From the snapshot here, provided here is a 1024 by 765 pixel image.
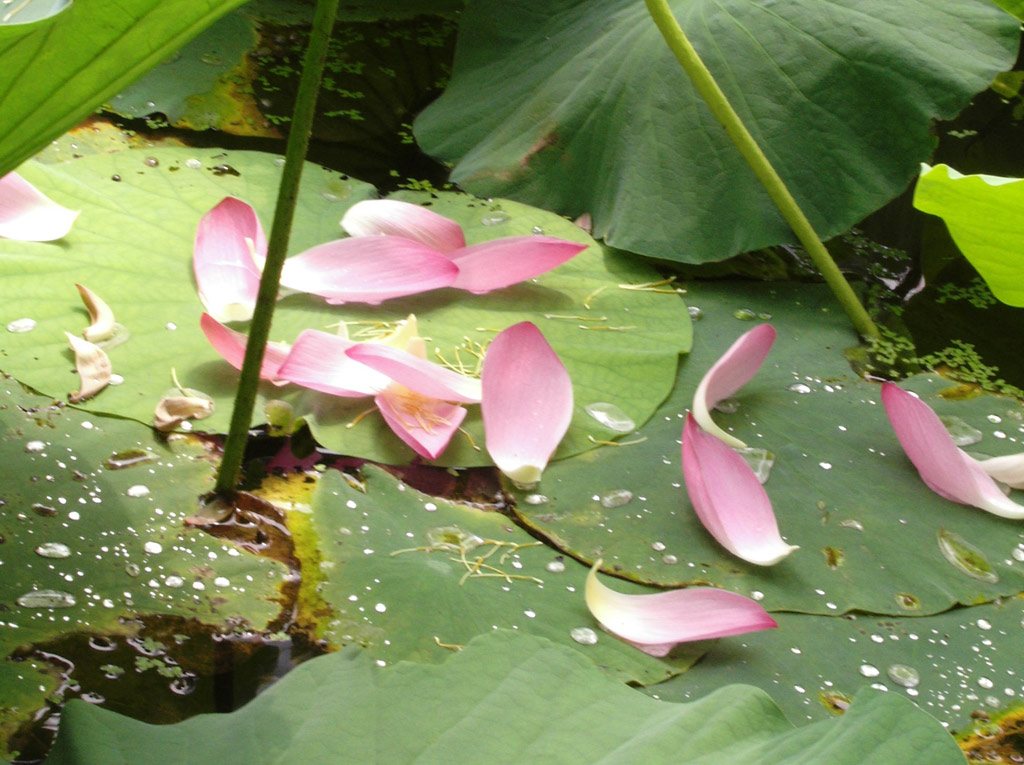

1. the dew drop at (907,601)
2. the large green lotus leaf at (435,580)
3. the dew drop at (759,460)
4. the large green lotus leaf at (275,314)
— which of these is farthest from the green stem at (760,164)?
the large green lotus leaf at (435,580)

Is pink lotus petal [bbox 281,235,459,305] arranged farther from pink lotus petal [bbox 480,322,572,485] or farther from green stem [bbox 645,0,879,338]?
green stem [bbox 645,0,879,338]

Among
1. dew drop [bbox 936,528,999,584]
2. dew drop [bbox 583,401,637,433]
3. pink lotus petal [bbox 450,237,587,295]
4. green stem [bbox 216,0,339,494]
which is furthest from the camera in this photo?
pink lotus petal [bbox 450,237,587,295]

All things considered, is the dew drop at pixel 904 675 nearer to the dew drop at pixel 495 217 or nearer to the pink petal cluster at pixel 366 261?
the pink petal cluster at pixel 366 261

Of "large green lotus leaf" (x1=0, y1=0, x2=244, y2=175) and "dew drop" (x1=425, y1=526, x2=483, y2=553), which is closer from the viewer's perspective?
"large green lotus leaf" (x1=0, y1=0, x2=244, y2=175)

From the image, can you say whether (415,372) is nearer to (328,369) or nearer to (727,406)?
(328,369)

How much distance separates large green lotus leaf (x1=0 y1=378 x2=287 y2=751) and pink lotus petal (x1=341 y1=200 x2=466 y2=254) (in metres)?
0.35

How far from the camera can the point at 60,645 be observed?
1.94ft

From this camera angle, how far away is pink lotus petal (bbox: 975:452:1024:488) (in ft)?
2.70

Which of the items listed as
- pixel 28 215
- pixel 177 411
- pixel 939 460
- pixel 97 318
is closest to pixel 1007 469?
pixel 939 460

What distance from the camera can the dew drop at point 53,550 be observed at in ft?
2.12

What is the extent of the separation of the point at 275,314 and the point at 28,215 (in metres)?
0.27

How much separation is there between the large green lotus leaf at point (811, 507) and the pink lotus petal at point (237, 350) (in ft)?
0.84

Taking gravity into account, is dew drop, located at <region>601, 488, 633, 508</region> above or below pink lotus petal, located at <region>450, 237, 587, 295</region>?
below

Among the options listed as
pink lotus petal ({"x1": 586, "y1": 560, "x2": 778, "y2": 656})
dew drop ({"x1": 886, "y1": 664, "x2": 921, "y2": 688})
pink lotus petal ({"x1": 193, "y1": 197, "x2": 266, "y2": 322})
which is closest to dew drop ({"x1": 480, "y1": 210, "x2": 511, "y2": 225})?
pink lotus petal ({"x1": 193, "y1": 197, "x2": 266, "y2": 322})
